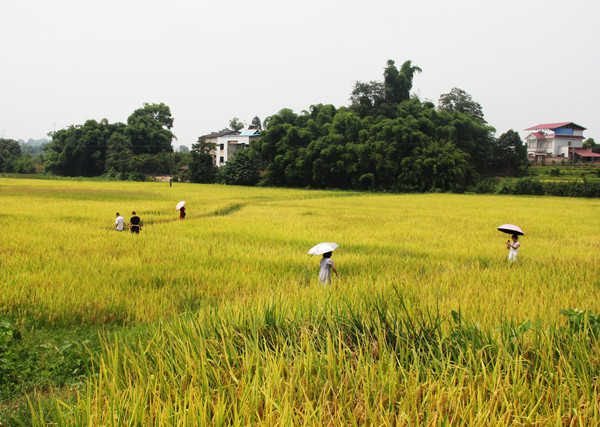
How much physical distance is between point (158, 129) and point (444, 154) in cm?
4190

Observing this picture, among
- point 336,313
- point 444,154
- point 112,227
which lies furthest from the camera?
point 444,154

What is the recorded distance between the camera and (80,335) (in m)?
4.23

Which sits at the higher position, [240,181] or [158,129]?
[158,129]

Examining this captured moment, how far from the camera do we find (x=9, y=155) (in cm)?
6003

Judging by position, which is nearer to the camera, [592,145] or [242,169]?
[242,169]

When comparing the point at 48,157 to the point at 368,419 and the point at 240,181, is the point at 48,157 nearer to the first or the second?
the point at 240,181

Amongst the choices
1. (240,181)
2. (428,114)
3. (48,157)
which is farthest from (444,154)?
(48,157)

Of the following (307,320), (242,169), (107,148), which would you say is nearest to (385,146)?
(242,169)

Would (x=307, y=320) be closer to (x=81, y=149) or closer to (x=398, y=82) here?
(x=398, y=82)

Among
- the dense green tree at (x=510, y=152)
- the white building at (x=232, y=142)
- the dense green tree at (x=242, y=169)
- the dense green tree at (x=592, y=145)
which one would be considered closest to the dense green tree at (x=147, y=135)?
the white building at (x=232, y=142)

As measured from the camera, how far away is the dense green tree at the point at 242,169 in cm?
4662

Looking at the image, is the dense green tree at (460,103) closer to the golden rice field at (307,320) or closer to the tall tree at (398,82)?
the tall tree at (398,82)

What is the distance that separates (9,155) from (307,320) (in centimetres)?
7149

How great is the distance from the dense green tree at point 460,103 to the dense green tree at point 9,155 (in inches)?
2330
